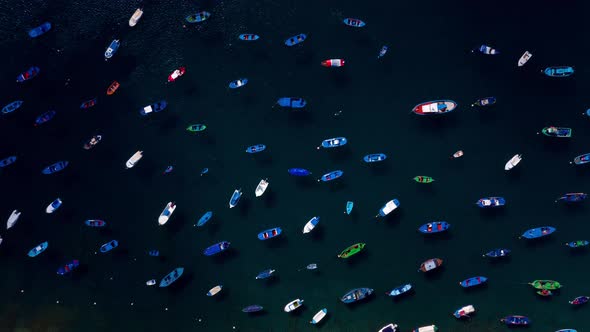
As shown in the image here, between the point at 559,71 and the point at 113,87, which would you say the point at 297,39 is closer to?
the point at 113,87

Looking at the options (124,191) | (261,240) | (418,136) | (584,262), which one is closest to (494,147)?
(418,136)

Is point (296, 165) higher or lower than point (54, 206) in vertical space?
higher

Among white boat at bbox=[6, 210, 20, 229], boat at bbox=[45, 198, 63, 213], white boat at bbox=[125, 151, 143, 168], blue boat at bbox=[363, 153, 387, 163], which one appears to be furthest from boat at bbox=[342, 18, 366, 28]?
white boat at bbox=[6, 210, 20, 229]

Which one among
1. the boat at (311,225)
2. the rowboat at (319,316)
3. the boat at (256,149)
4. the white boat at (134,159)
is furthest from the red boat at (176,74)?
the rowboat at (319,316)

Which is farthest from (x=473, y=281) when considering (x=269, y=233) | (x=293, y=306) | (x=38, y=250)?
(x=38, y=250)

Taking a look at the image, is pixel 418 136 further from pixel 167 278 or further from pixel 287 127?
pixel 167 278

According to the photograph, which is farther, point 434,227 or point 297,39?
point 297,39
